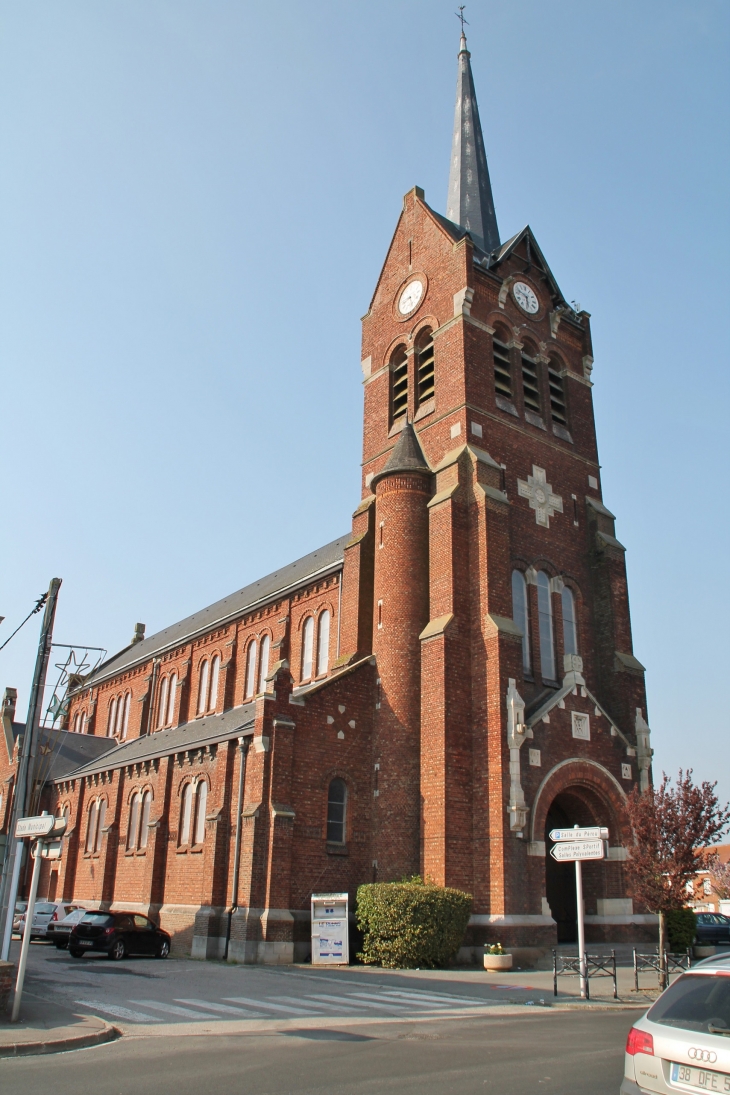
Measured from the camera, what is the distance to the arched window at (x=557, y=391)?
31.7 metres

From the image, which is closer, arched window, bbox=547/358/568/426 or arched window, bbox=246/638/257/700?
arched window, bbox=547/358/568/426

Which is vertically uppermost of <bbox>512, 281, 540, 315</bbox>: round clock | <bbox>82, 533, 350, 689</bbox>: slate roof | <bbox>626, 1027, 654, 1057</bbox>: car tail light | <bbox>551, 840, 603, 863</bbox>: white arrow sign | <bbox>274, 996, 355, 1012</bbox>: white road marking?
<bbox>512, 281, 540, 315</bbox>: round clock

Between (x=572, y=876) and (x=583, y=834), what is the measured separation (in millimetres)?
9788

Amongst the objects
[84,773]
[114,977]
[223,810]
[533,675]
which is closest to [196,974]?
[114,977]

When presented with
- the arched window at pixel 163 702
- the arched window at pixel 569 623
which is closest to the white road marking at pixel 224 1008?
the arched window at pixel 569 623

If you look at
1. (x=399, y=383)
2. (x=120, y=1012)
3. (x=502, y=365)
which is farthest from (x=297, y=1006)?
(x=399, y=383)

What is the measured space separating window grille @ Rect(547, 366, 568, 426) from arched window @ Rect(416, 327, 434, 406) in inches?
180

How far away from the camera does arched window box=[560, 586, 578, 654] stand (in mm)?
28033

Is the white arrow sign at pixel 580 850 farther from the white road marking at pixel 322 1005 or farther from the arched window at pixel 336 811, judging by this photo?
the arched window at pixel 336 811

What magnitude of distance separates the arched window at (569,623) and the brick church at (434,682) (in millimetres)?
98

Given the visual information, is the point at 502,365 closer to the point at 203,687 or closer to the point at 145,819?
the point at 203,687

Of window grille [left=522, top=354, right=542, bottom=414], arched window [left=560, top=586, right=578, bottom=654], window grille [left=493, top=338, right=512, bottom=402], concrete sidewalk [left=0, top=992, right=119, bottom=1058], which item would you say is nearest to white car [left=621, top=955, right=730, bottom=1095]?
concrete sidewalk [left=0, top=992, right=119, bottom=1058]

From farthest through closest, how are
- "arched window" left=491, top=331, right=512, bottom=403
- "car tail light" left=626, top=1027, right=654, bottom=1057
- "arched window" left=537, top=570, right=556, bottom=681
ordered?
"arched window" left=491, top=331, right=512, bottom=403, "arched window" left=537, top=570, right=556, bottom=681, "car tail light" left=626, top=1027, right=654, bottom=1057

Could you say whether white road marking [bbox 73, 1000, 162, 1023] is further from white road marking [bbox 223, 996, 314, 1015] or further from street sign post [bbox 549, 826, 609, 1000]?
street sign post [bbox 549, 826, 609, 1000]
